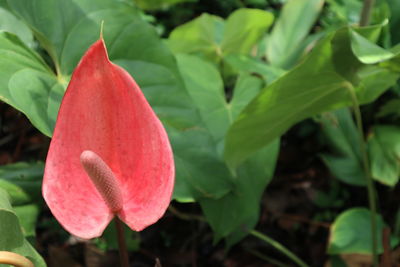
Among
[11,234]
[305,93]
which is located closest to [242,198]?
[305,93]

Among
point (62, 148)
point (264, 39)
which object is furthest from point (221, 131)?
point (264, 39)

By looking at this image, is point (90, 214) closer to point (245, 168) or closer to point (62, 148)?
point (62, 148)

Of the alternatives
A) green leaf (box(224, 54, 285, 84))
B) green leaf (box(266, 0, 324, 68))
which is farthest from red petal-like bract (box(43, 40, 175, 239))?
green leaf (box(266, 0, 324, 68))

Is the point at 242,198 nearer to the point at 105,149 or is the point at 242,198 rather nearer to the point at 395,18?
the point at 105,149

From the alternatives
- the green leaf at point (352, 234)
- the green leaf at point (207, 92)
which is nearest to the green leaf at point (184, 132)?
the green leaf at point (207, 92)

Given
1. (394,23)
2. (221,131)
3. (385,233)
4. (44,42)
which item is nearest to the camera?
(44,42)

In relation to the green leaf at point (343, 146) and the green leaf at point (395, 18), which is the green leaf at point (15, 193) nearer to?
the green leaf at point (343, 146)
